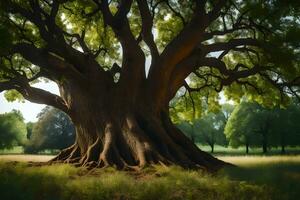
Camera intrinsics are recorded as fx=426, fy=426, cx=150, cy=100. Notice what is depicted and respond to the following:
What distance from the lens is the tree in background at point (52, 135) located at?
224ft

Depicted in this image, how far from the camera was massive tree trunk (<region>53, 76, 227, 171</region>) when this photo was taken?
1941cm

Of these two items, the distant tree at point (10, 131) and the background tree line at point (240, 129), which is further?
the distant tree at point (10, 131)

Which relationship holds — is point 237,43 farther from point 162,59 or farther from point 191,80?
point 191,80

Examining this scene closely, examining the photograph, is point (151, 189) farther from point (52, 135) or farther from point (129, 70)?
point (52, 135)

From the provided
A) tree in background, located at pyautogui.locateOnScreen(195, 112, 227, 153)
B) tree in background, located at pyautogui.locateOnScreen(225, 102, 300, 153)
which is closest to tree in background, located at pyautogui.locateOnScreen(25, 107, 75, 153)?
tree in background, located at pyautogui.locateOnScreen(225, 102, 300, 153)

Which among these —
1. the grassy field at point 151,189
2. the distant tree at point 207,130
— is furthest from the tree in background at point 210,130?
the grassy field at point 151,189

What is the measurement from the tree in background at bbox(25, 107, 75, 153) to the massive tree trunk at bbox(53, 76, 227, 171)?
46.3 metres

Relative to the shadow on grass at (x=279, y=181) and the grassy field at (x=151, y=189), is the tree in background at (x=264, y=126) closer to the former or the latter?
the shadow on grass at (x=279, y=181)

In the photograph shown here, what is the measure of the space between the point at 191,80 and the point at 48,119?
134 feet

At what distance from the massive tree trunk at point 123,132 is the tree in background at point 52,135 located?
46.3m

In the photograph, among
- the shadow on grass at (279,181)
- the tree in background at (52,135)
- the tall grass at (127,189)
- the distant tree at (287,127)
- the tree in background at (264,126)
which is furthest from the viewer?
the tree in background at (52,135)

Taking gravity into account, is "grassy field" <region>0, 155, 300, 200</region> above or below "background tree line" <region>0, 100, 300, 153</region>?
below

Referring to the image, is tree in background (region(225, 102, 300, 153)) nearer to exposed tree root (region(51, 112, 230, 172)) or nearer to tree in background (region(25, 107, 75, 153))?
tree in background (region(25, 107, 75, 153))

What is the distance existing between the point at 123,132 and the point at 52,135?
50666 millimetres
